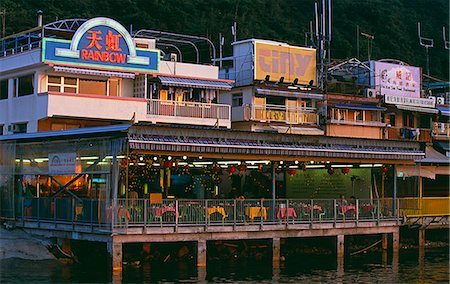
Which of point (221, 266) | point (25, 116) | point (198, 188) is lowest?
point (221, 266)

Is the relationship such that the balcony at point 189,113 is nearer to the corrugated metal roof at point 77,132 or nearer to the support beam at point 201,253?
the corrugated metal roof at point 77,132

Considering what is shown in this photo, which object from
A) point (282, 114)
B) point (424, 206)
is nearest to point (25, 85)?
point (282, 114)

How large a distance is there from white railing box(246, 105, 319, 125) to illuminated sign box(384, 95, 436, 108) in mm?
5701

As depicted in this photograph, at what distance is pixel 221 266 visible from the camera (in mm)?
38656

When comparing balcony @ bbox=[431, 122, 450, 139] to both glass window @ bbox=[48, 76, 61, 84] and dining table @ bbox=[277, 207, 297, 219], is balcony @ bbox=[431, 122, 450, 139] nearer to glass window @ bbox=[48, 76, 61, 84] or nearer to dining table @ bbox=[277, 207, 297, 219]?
dining table @ bbox=[277, 207, 297, 219]

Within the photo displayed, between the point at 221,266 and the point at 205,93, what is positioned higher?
the point at 205,93

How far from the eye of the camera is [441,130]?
6100 cm

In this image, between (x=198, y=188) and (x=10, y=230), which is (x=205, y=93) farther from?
(x=10, y=230)

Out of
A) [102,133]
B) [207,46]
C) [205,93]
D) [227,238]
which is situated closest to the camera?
[102,133]

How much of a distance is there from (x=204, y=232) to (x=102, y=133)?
5.86m

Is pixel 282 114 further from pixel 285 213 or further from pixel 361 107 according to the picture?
pixel 285 213

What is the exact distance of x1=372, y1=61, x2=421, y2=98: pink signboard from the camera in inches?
2346

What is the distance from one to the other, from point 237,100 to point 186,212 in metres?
19.1

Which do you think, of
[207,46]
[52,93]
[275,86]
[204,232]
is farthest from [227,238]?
[207,46]
